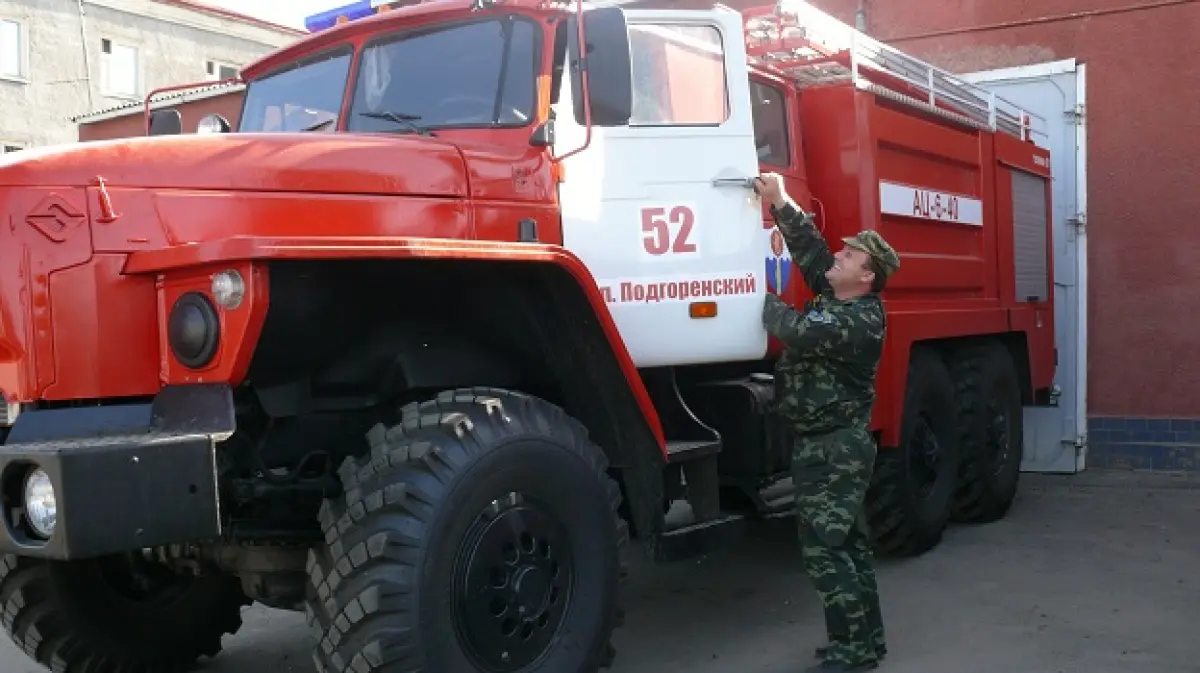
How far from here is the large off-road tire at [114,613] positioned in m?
4.13

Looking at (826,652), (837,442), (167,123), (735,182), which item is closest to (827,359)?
(837,442)

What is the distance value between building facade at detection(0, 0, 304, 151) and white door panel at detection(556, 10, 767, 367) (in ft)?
74.5

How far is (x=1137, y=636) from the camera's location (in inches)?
198

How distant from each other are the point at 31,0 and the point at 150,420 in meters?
25.7

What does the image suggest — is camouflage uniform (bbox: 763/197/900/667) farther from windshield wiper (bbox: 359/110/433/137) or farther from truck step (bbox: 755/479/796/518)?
windshield wiper (bbox: 359/110/433/137)

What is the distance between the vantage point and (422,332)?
401 cm

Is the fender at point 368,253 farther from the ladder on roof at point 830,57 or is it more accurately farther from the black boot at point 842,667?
the ladder on roof at point 830,57

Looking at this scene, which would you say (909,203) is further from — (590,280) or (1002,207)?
(590,280)

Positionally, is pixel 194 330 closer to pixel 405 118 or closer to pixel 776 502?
pixel 405 118

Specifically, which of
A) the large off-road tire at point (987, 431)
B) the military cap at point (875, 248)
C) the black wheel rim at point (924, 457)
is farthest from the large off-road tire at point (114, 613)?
the large off-road tire at point (987, 431)

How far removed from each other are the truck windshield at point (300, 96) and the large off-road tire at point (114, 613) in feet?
6.09

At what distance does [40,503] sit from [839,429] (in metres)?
2.87

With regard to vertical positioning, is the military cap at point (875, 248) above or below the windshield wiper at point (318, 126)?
below

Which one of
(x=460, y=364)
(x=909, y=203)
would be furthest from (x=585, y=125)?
(x=909, y=203)
